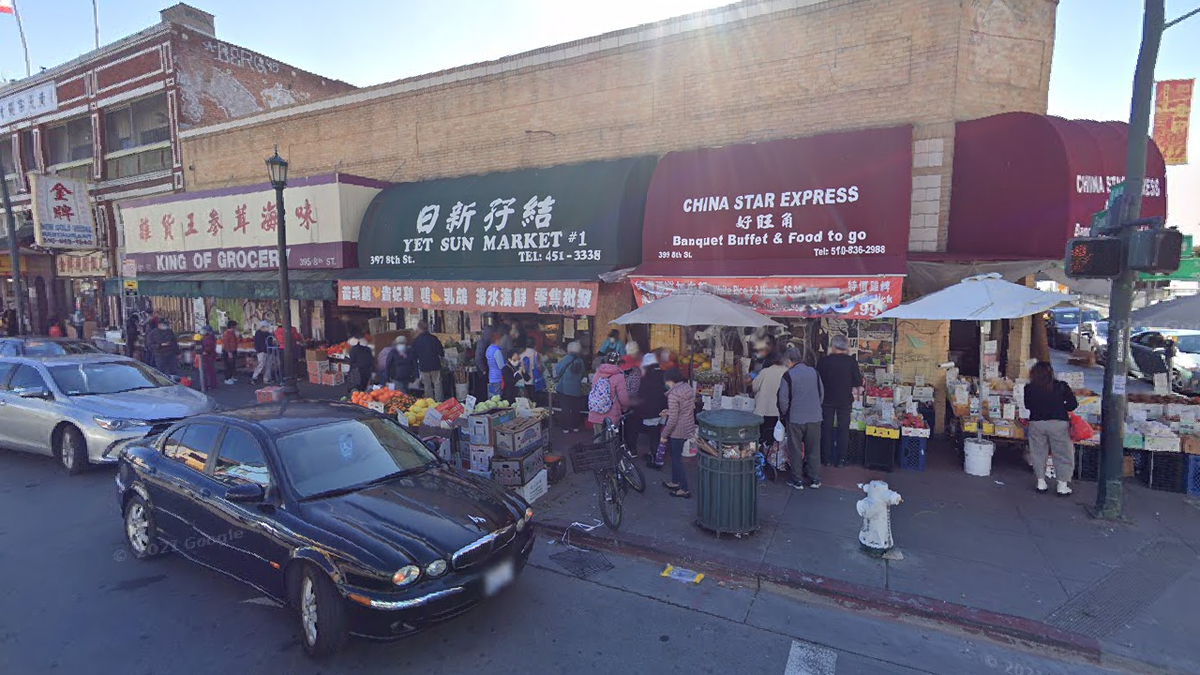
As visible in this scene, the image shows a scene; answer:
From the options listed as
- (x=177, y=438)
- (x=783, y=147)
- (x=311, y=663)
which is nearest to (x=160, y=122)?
(x=177, y=438)

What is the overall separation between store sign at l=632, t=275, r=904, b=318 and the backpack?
2331 mm

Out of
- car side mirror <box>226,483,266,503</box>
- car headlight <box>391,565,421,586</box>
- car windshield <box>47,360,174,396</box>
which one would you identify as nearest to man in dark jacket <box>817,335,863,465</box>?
car headlight <box>391,565,421,586</box>

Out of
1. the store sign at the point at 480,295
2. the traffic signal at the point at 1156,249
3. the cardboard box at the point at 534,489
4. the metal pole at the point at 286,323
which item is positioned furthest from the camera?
the metal pole at the point at 286,323

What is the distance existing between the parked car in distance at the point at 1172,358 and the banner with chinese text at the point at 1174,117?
→ 4173 mm

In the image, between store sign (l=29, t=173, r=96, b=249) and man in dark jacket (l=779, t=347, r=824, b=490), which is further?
store sign (l=29, t=173, r=96, b=249)

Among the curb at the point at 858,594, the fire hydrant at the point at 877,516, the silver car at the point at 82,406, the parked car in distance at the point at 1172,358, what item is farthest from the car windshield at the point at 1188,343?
the silver car at the point at 82,406

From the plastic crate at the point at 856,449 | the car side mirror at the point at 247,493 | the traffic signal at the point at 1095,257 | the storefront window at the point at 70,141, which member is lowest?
the plastic crate at the point at 856,449

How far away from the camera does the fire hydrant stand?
5.96 m

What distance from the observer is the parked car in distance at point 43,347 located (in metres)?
13.3

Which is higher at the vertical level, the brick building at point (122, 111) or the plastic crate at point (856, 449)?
the brick building at point (122, 111)

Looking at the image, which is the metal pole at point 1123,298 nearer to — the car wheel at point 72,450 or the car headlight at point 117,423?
the car headlight at point 117,423

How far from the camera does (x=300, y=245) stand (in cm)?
1512

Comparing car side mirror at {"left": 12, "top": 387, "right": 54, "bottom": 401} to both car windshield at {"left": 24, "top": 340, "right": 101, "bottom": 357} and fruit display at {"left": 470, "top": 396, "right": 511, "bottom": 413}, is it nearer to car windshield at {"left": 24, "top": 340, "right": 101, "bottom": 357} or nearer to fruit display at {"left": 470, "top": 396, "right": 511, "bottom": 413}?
car windshield at {"left": 24, "top": 340, "right": 101, "bottom": 357}

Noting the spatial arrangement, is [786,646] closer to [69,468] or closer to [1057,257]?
[1057,257]
